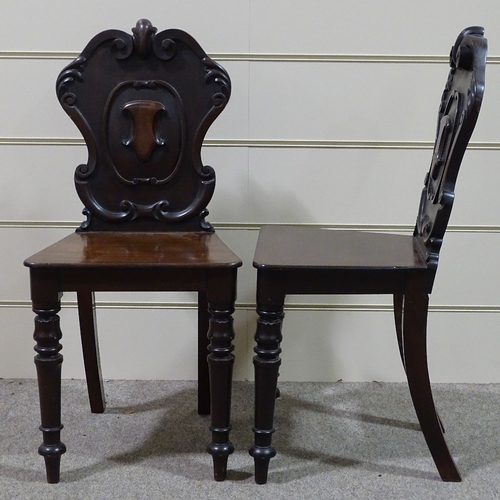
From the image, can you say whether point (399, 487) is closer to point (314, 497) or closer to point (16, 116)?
point (314, 497)

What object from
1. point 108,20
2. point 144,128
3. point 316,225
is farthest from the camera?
point 316,225

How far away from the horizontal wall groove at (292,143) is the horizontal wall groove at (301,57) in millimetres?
230

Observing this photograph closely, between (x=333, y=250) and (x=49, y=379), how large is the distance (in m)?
0.71

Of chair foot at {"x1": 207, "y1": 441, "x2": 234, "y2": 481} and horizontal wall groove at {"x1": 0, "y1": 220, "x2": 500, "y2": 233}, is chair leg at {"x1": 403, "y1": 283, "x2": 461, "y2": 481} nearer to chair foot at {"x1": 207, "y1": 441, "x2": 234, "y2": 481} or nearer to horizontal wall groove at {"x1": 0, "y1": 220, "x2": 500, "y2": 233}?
chair foot at {"x1": 207, "y1": 441, "x2": 234, "y2": 481}

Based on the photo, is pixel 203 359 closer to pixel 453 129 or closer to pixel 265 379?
pixel 265 379

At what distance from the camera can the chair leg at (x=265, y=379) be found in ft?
4.34

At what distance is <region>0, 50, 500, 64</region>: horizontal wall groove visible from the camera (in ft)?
5.73

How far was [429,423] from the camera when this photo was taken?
1384 millimetres

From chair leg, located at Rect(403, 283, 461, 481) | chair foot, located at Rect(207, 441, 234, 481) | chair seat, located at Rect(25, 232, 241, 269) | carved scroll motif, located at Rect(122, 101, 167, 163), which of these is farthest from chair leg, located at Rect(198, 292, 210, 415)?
chair leg, located at Rect(403, 283, 461, 481)

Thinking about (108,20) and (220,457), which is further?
(108,20)

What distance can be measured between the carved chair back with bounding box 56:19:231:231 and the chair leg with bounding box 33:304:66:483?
1.22ft

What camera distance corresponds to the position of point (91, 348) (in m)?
1.68

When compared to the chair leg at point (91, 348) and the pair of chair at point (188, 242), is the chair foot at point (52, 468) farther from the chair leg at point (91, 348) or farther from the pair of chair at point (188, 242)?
the chair leg at point (91, 348)

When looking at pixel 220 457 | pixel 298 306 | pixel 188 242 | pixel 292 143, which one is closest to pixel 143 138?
pixel 188 242
